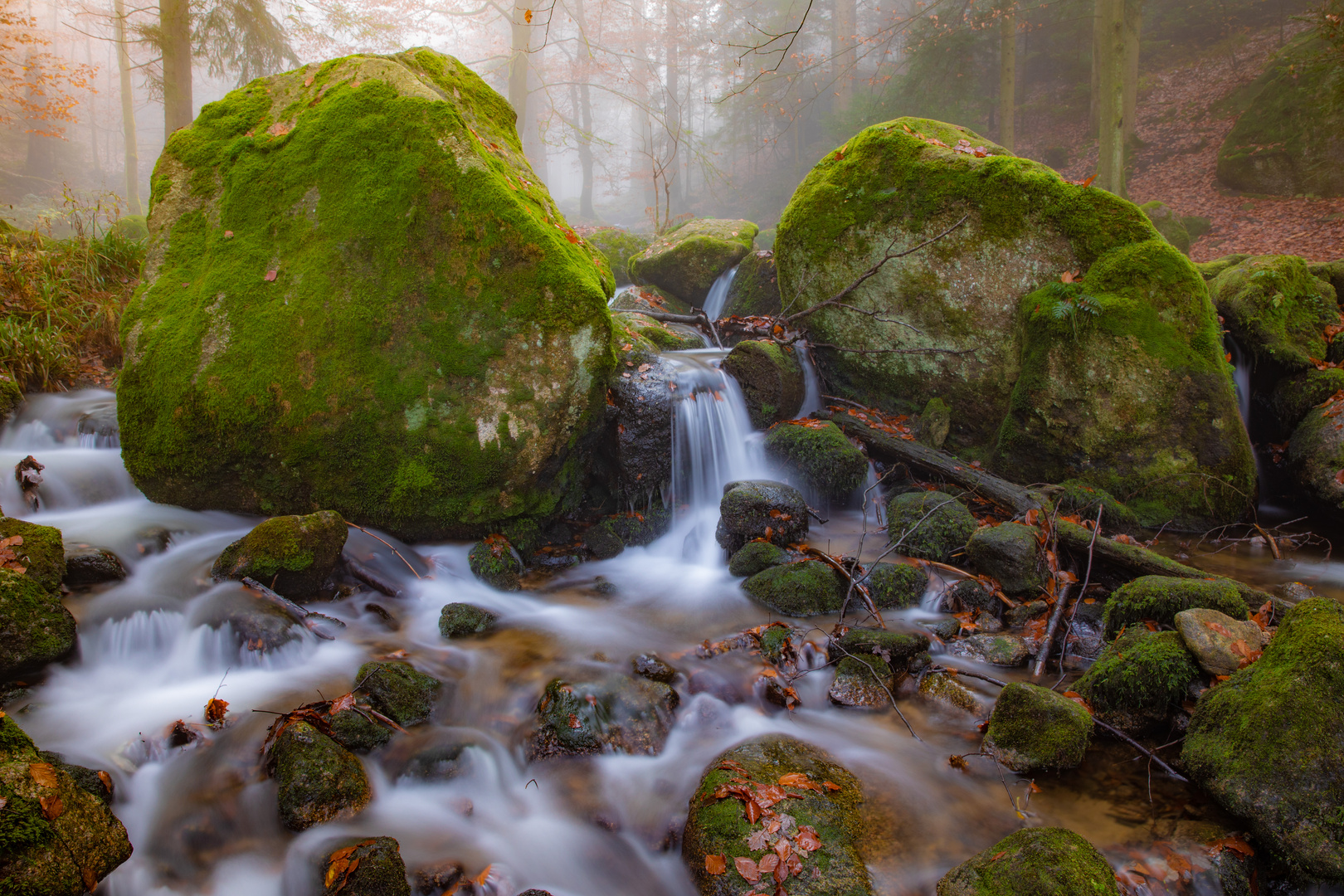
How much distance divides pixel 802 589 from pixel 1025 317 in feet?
13.8

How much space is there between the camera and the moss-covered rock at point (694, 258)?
11.6 meters

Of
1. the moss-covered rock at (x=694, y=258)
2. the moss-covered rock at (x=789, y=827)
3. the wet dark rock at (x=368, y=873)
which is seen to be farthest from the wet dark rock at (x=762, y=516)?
the moss-covered rock at (x=694, y=258)

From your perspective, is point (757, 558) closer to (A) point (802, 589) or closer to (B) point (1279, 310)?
(A) point (802, 589)

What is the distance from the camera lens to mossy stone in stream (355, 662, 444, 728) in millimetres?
3697

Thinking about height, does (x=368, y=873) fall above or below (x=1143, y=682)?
below

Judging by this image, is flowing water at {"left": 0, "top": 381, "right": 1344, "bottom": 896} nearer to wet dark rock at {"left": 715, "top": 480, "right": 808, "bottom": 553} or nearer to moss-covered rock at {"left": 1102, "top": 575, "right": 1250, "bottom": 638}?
wet dark rock at {"left": 715, "top": 480, "right": 808, "bottom": 553}

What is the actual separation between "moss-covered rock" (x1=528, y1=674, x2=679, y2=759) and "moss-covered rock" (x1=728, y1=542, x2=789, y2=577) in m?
1.88

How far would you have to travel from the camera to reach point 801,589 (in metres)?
5.16

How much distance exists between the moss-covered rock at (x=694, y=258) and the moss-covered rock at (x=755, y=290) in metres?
0.45

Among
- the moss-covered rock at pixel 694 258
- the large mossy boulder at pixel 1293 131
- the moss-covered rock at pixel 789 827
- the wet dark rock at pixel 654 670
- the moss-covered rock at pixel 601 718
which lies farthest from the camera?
the large mossy boulder at pixel 1293 131

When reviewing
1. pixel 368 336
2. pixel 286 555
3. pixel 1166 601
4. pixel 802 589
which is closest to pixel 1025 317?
pixel 1166 601

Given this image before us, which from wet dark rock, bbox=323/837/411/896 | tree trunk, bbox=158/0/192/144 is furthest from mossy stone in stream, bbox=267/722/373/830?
tree trunk, bbox=158/0/192/144

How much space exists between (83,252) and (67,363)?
7.80 feet

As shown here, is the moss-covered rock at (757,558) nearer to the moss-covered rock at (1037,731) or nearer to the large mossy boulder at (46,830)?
the moss-covered rock at (1037,731)
